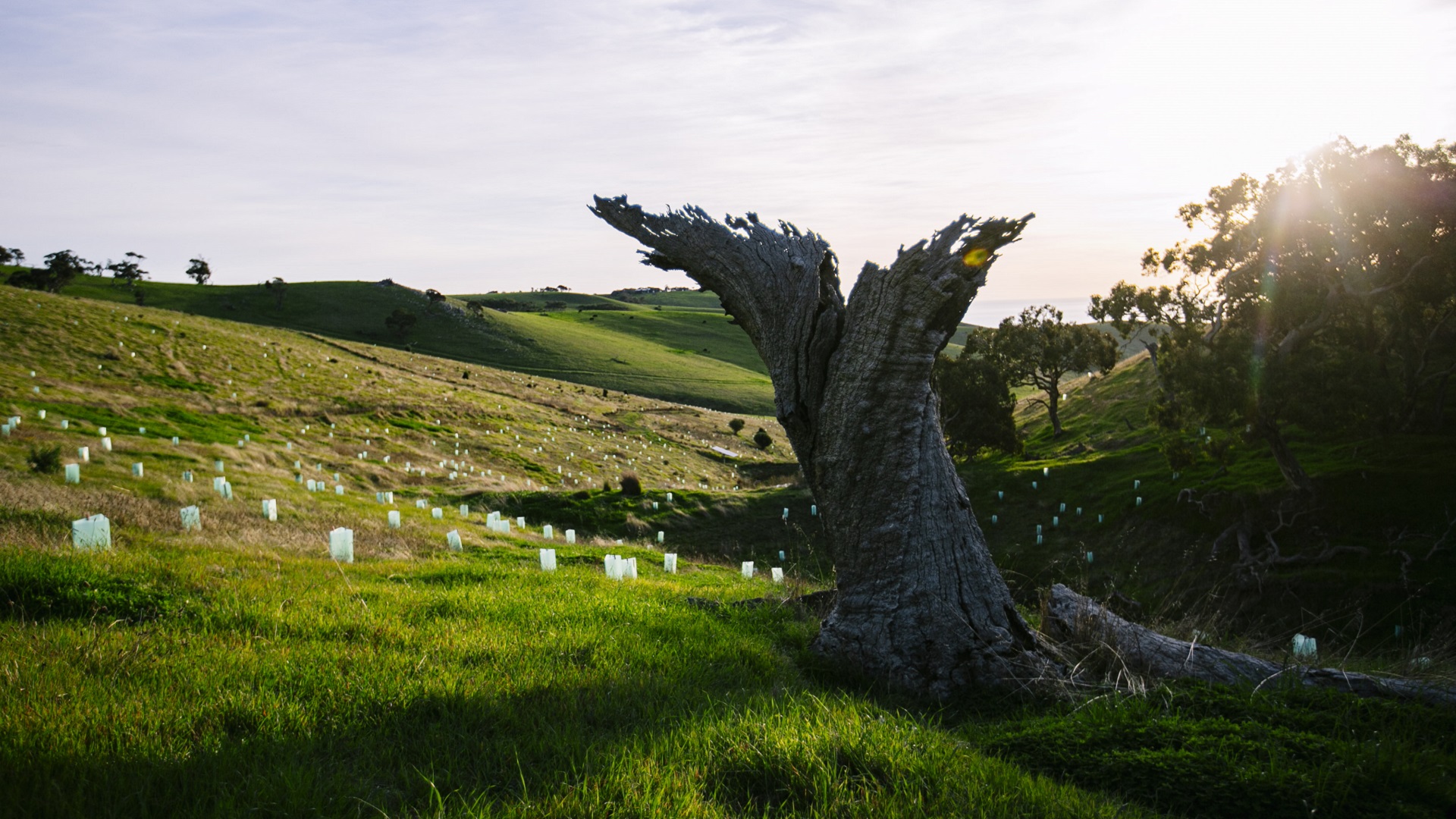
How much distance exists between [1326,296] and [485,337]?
102819 millimetres

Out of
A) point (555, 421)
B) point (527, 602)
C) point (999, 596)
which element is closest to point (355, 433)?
point (555, 421)

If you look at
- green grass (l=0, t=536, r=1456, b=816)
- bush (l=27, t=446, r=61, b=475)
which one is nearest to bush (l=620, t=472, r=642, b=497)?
bush (l=27, t=446, r=61, b=475)

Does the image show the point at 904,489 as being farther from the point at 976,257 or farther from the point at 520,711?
the point at 520,711

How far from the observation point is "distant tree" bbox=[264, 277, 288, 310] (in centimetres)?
11312

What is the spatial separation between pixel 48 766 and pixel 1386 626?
98.4 feet

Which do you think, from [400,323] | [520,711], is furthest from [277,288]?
[520,711]

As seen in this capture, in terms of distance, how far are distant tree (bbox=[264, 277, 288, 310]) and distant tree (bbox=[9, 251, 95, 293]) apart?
2331cm

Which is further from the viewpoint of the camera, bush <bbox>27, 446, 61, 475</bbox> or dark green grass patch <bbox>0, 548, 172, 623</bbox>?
bush <bbox>27, 446, 61, 475</bbox>

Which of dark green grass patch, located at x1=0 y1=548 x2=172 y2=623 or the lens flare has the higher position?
the lens flare

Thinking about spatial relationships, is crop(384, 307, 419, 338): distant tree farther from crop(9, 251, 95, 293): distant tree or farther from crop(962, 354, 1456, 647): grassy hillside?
crop(962, 354, 1456, 647): grassy hillside

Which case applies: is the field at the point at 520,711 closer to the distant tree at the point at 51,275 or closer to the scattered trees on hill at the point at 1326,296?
the scattered trees on hill at the point at 1326,296

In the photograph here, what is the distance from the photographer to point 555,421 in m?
58.5

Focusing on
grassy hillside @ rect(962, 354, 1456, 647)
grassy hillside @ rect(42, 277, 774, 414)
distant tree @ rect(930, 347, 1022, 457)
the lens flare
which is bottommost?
grassy hillside @ rect(962, 354, 1456, 647)

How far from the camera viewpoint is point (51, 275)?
9400 centimetres
